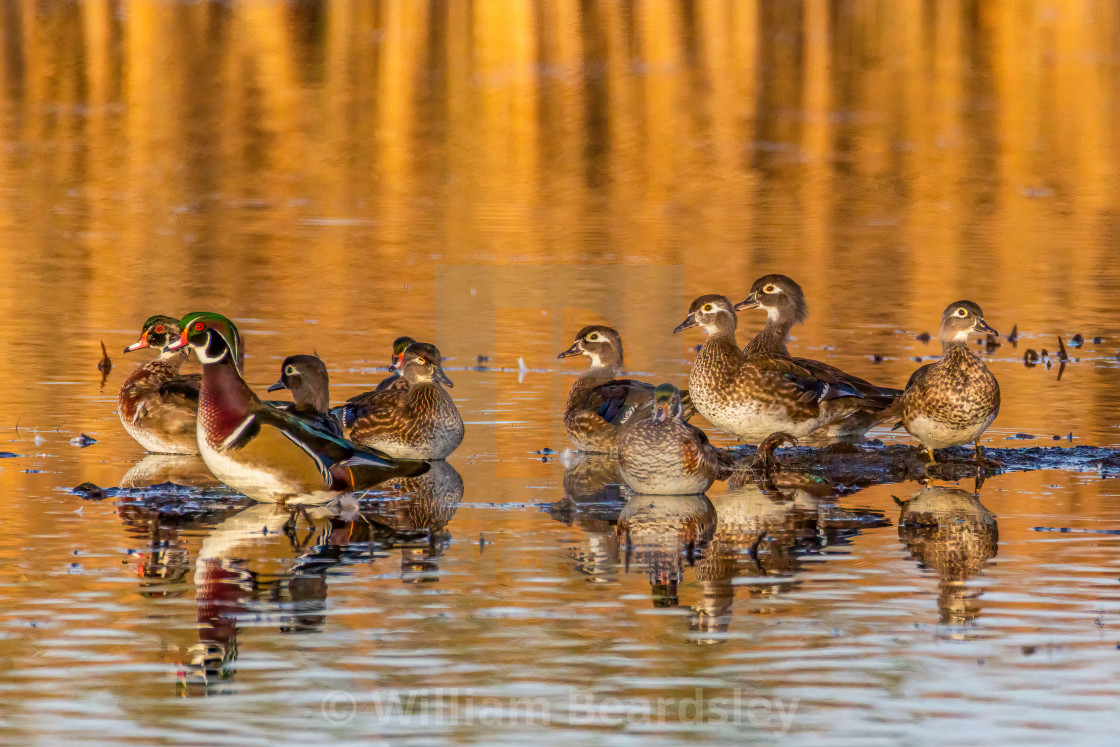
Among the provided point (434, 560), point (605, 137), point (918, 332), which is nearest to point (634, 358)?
point (918, 332)

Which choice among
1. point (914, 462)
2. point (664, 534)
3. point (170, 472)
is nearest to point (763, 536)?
point (664, 534)

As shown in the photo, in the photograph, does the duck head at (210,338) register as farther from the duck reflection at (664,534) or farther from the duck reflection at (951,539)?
the duck reflection at (951,539)

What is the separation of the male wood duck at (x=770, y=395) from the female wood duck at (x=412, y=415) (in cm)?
224

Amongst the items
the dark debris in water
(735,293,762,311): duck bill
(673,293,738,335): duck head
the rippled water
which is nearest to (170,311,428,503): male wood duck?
the rippled water

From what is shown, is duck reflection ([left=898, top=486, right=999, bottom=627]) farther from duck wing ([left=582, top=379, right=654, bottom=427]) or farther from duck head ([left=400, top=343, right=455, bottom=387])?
duck head ([left=400, top=343, right=455, bottom=387])

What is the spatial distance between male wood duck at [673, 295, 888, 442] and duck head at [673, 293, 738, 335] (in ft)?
2.15

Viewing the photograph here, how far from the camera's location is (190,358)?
17.6 meters

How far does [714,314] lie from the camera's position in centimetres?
1616

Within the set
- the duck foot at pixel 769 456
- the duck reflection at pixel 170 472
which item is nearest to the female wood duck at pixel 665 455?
the duck foot at pixel 769 456

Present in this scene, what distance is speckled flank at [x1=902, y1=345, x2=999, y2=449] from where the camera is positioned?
1377 cm

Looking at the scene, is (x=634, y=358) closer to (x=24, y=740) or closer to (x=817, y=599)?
(x=817, y=599)

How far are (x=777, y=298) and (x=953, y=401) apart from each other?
3.99m

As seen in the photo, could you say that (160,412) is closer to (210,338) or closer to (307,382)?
(307,382)

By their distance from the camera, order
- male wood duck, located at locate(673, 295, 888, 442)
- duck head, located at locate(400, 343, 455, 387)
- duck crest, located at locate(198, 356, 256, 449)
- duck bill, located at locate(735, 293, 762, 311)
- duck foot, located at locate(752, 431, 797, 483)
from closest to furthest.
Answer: duck crest, located at locate(198, 356, 256, 449)
duck foot, located at locate(752, 431, 797, 483)
duck head, located at locate(400, 343, 455, 387)
male wood duck, located at locate(673, 295, 888, 442)
duck bill, located at locate(735, 293, 762, 311)
